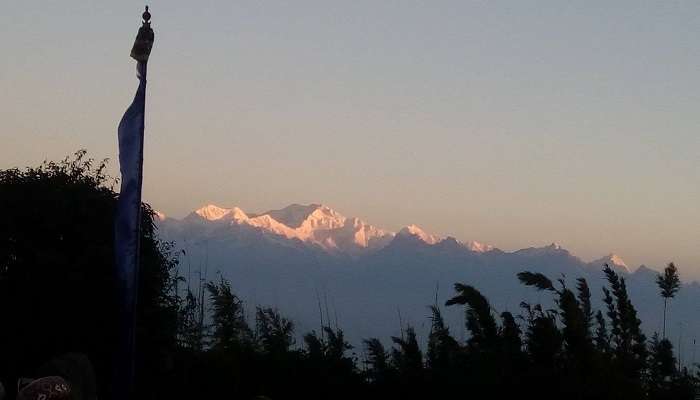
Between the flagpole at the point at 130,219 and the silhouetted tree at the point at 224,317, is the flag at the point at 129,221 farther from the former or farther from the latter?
the silhouetted tree at the point at 224,317

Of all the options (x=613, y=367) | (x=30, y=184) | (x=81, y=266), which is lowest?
(x=613, y=367)

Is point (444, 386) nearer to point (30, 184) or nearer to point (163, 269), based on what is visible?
point (163, 269)

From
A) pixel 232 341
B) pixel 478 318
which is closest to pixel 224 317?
pixel 232 341

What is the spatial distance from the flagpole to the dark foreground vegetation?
9547 mm

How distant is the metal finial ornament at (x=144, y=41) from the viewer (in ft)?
44.0

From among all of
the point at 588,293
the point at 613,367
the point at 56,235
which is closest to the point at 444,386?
the point at 588,293

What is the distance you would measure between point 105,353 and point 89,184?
5305 mm

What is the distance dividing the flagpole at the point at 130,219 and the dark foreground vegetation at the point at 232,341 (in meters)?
9.55

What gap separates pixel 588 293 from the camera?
995 inches

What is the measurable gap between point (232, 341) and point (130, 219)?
20096 mm

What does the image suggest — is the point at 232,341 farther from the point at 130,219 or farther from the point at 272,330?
the point at 130,219

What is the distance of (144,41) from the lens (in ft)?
44.0

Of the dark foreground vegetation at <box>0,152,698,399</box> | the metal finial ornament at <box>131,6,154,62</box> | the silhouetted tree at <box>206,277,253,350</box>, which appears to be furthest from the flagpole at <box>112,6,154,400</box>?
the silhouetted tree at <box>206,277,253,350</box>

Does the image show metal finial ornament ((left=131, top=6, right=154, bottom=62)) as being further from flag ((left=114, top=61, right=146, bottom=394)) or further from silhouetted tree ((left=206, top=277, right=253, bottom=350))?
silhouetted tree ((left=206, top=277, right=253, bottom=350))
